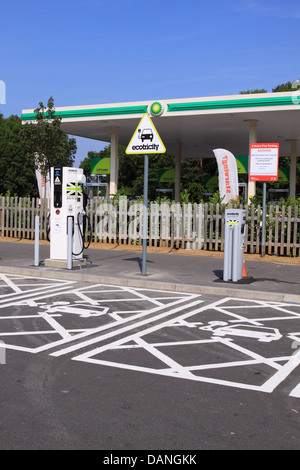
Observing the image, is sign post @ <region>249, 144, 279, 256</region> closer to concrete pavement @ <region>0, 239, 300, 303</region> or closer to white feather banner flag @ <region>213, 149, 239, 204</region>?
concrete pavement @ <region>0, 239, 300, 303</region>

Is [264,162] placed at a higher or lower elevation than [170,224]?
higher

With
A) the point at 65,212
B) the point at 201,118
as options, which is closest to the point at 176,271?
the point at 65,212

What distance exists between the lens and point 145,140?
10.9 meters

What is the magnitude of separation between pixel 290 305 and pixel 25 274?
5762 mm

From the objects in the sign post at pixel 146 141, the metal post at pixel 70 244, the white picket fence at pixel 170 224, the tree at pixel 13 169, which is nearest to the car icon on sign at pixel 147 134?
the sign post at pixel 146 141

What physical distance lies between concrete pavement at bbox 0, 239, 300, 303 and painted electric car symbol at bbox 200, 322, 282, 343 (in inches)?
86.8

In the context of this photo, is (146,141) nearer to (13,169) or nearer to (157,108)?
(157,108)

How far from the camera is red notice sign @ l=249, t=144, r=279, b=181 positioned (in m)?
13.3

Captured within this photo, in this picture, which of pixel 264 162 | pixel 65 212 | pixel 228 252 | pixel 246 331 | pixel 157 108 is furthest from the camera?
pixel 157 108

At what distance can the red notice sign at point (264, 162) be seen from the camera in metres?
13.3

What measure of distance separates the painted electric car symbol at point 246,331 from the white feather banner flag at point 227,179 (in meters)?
10.1

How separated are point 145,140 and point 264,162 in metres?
3.89

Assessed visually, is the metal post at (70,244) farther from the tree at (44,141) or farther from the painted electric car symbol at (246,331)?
the tree at (44,141)
